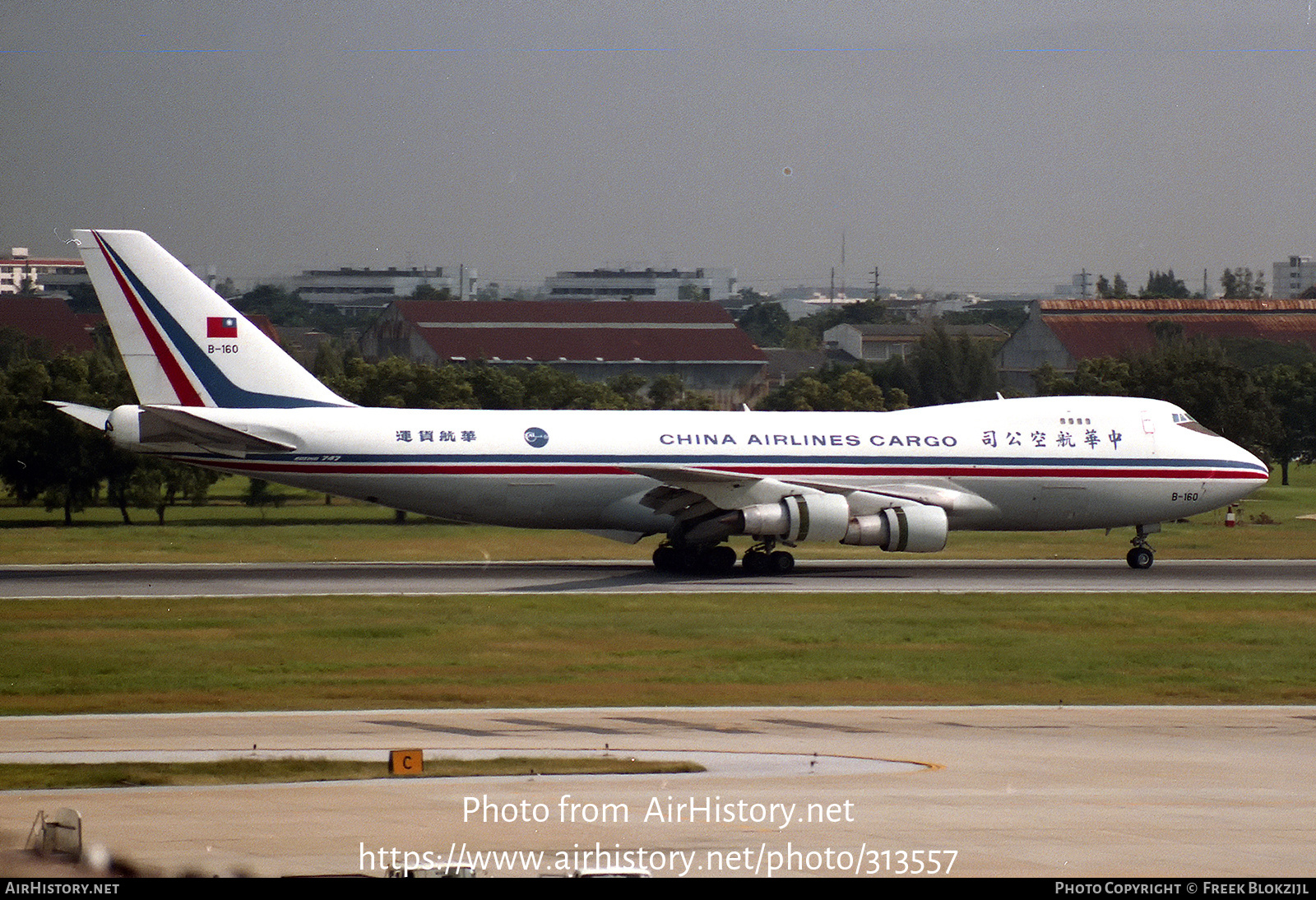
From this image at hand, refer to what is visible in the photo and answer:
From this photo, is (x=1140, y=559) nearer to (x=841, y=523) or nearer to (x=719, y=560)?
(x=841, y=523)

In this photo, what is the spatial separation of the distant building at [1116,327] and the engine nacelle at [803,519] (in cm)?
7362

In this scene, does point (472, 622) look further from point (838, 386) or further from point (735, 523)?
point (838, 386)

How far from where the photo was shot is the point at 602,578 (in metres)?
39.7

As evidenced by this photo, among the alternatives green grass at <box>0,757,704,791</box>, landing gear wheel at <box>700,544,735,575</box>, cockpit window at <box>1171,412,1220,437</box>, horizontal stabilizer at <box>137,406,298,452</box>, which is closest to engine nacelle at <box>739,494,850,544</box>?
landing gear wheel at <box>700,544,735,575</box>

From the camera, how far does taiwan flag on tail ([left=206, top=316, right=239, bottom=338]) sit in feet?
134

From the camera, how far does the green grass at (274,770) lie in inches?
665

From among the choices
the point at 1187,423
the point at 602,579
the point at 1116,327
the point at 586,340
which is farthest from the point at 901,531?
the point at 1116,327

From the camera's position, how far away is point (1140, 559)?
43312 mm

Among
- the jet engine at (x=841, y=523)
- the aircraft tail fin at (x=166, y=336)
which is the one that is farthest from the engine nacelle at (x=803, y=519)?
the aircraft tail fin at (x=166, y=336)

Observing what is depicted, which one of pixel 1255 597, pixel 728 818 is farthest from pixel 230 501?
pixel 728 818

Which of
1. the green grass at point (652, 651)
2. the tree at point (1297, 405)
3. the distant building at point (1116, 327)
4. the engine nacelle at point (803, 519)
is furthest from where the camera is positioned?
the distant building at point (1116, 327)

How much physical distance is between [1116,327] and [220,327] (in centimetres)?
9832

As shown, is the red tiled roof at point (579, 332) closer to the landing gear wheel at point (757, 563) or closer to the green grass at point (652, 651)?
the landing gear wheel at point (757, 563)

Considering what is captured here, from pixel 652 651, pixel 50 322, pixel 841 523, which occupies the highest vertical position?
pixel 50 322
